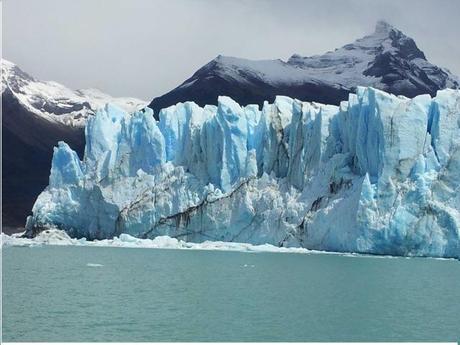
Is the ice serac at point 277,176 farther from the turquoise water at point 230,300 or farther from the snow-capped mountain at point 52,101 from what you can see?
the snow-capped mountain at point 52,101

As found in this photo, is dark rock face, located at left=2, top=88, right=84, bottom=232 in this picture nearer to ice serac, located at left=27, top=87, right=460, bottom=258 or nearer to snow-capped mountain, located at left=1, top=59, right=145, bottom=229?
snow-capped mountain, located at left=1, top=59, right=145, bottom=229

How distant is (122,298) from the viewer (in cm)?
2075

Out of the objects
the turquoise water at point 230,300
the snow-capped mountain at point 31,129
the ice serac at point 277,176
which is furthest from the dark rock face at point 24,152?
the turquoise water at point 230,300

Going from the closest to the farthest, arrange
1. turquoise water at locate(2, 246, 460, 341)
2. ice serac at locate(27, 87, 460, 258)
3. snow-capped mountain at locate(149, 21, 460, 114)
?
turquoise water at locate(2, 246, 460, 341) < ice serac at locate(27, 87, 460, 258) < snow-capped mountain at locate(149, 21, 460, 114)

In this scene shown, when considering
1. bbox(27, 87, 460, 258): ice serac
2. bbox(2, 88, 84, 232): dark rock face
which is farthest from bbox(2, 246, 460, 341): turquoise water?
bbox(2, 88, 84, 232): dark rock face

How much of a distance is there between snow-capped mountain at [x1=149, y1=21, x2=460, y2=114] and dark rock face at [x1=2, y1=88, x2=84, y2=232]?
15.1m

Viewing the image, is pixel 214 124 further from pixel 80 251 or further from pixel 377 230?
pixel 377 230

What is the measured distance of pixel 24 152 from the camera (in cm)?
8850

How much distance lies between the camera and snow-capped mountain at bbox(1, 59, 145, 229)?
81.9 m

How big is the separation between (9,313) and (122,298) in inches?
144

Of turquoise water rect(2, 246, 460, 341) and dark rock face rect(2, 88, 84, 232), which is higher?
dark rock face rect(2, 88, 84, 232)

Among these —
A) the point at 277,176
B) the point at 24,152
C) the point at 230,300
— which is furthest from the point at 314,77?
the point at 230,300

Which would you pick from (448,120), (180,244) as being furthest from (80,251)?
(448,120)

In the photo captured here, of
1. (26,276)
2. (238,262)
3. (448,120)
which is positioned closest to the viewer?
(26,276)
